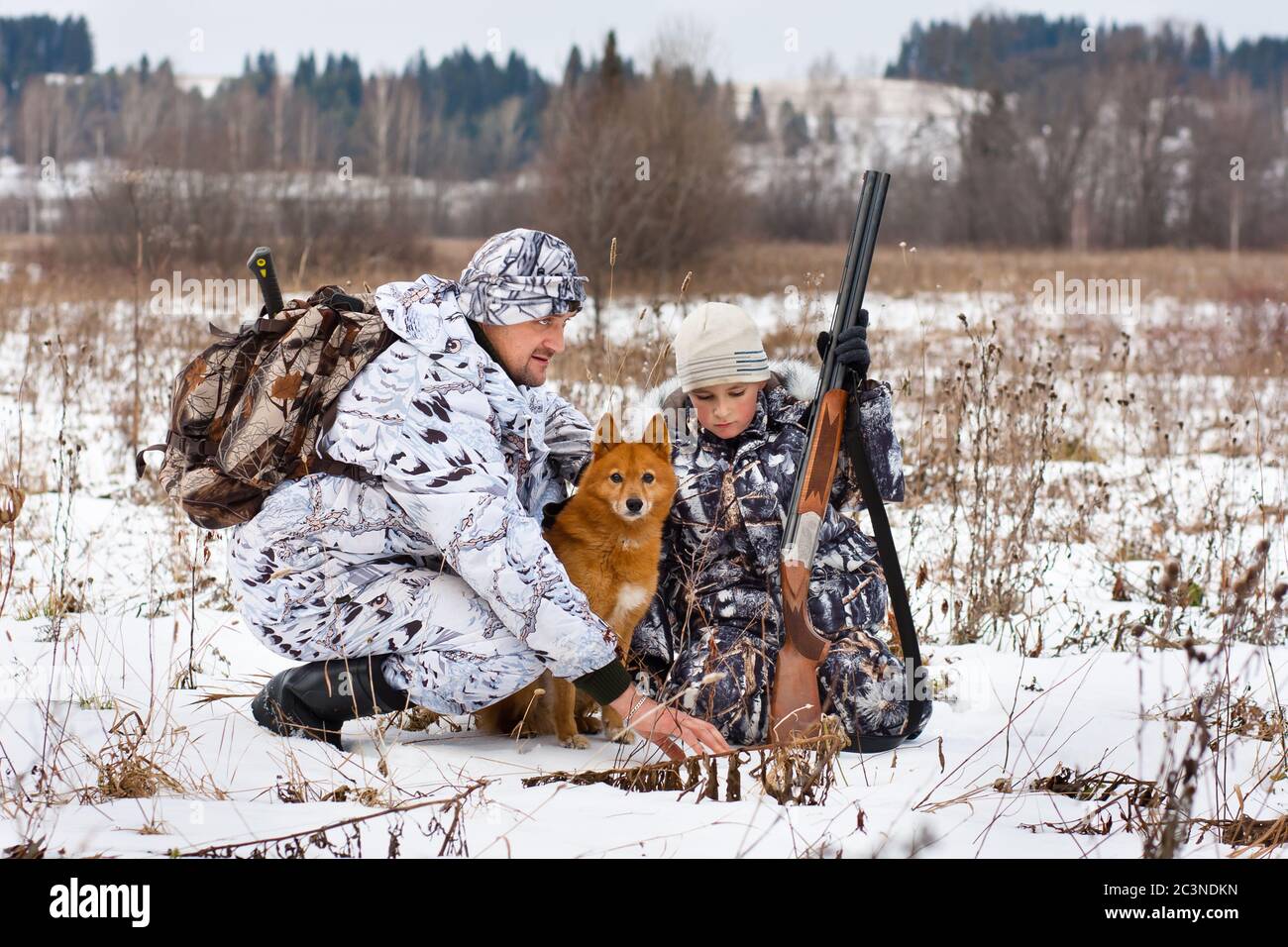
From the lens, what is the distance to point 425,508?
3.19 m

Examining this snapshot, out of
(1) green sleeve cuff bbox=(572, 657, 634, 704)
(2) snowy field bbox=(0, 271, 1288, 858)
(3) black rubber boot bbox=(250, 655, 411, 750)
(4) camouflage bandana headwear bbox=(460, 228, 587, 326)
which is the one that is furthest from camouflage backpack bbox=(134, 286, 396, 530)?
(1) green sleeve cuff bbox=(572, 657, 634, 704)

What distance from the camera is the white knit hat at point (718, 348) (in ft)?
12.6

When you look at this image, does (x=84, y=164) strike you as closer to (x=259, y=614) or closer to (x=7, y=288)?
(x=7, y=288)

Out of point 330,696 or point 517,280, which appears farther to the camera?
point 330,696

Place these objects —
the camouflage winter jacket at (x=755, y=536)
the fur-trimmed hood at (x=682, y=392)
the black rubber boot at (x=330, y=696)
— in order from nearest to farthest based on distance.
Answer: the black rubber boot at (x=330, y=696) → the camouflage winter jacket at (x=755, y=536) → the fur-trimmed hood at (x=682, y=392)

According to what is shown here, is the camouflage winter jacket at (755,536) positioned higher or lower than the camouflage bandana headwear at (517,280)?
lower

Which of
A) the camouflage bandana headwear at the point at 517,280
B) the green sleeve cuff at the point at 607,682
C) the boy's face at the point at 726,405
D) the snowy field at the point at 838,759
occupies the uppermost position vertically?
the camouflage bandana headwear at the point at 517,280

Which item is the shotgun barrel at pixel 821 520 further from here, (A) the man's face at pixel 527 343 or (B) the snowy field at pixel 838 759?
(A) the man's face at pixel 527 343

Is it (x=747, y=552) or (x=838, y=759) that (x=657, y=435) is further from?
(x=838, y=759)

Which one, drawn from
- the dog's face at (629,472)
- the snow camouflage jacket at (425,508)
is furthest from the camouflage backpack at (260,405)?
the dog's face at (629,472)

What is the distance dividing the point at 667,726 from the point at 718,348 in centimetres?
130

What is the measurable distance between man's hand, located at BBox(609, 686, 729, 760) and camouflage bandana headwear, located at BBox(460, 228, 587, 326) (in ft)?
3.89

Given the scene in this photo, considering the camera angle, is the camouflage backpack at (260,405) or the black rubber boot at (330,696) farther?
the black rubber boot at (330,696)

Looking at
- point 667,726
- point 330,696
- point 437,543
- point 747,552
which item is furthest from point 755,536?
point 330,696
